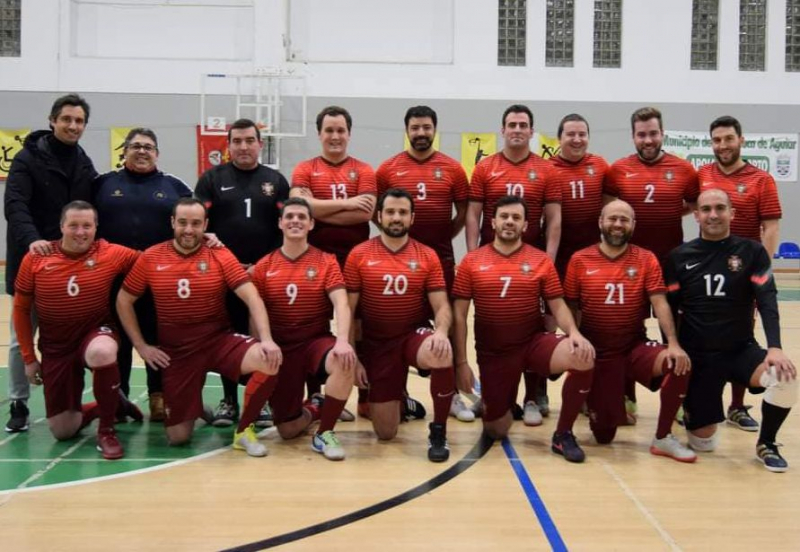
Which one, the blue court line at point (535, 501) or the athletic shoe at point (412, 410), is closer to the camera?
the blue court line at point (535, 501)

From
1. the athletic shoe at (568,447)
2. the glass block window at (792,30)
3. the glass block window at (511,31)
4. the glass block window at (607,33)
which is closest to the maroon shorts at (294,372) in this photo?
the athletic shoe at (568,447)

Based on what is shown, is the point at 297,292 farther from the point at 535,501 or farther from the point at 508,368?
the point at 535,501

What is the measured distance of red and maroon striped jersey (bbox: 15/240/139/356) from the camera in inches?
169

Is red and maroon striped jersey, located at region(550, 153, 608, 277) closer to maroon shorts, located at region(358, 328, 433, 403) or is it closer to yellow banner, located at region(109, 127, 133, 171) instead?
maroon shorts, located at region(358, 328, 433, 403)

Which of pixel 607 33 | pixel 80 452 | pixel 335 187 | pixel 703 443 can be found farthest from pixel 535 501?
pixel 607 33

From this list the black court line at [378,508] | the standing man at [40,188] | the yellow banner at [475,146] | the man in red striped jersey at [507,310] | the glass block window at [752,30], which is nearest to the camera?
the black court line at [378,508]

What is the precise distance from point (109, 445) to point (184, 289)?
0.97m

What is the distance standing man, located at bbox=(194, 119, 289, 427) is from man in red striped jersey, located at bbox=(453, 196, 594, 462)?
4.41ft

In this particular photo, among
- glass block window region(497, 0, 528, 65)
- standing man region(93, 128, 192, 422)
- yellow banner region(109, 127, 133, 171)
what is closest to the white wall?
glass block window region(497, 0, 528, 65)

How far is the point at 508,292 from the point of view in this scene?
4336 millimetres

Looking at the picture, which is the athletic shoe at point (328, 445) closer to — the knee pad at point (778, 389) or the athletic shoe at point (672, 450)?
the athletic shoe at point (672, 450)

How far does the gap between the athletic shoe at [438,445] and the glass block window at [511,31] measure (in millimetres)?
11082

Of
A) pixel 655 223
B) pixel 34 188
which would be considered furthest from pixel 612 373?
pixel 34 188

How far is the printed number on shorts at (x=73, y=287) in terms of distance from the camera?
4.29m
